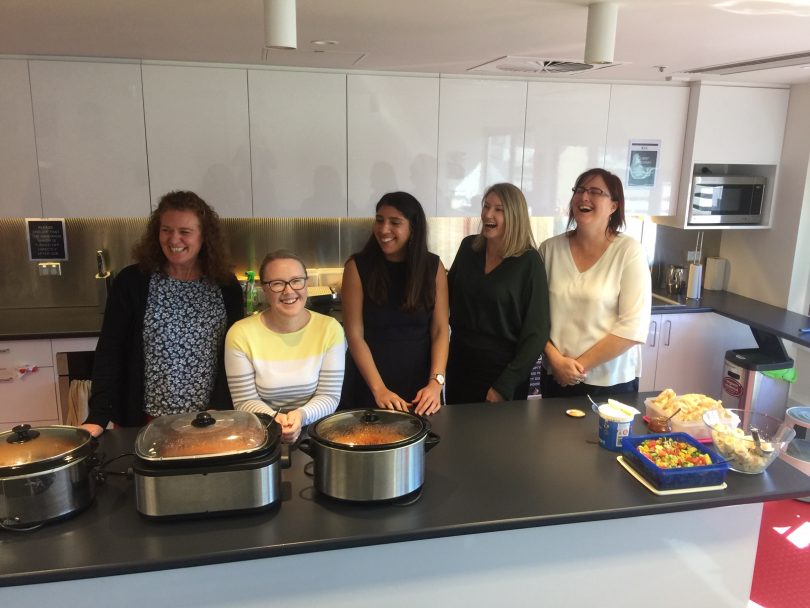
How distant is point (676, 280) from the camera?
417 centimetres

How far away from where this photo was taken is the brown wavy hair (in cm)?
198

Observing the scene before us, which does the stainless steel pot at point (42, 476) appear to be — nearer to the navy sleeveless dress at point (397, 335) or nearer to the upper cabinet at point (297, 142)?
the navy sleeveless dress at point (397, 335)

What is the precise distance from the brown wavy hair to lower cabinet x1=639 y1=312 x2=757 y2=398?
2689 mm

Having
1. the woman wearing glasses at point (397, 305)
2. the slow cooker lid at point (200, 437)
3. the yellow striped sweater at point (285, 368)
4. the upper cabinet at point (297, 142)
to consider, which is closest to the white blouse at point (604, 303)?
the woman wearing glasses at point (397, 305)

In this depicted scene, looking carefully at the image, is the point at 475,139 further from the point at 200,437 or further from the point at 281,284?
the point at 200,437

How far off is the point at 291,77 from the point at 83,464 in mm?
2488

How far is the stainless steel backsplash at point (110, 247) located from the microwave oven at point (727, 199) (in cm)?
152

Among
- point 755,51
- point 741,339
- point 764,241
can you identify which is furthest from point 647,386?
point 755,51

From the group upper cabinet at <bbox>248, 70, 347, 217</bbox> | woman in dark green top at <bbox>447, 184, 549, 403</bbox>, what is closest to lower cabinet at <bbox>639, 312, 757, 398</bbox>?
woman in dark green top at <bbox>447, 184, 549, 403</bbox>

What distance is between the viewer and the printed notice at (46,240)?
137 inches

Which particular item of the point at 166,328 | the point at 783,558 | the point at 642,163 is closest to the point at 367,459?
the point at 166,328

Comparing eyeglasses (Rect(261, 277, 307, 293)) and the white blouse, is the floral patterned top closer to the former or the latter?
eyeglasses (Rect(261, 277, 307, 293))

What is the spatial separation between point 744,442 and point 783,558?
1402 mm

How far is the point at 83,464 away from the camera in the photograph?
135 cm
